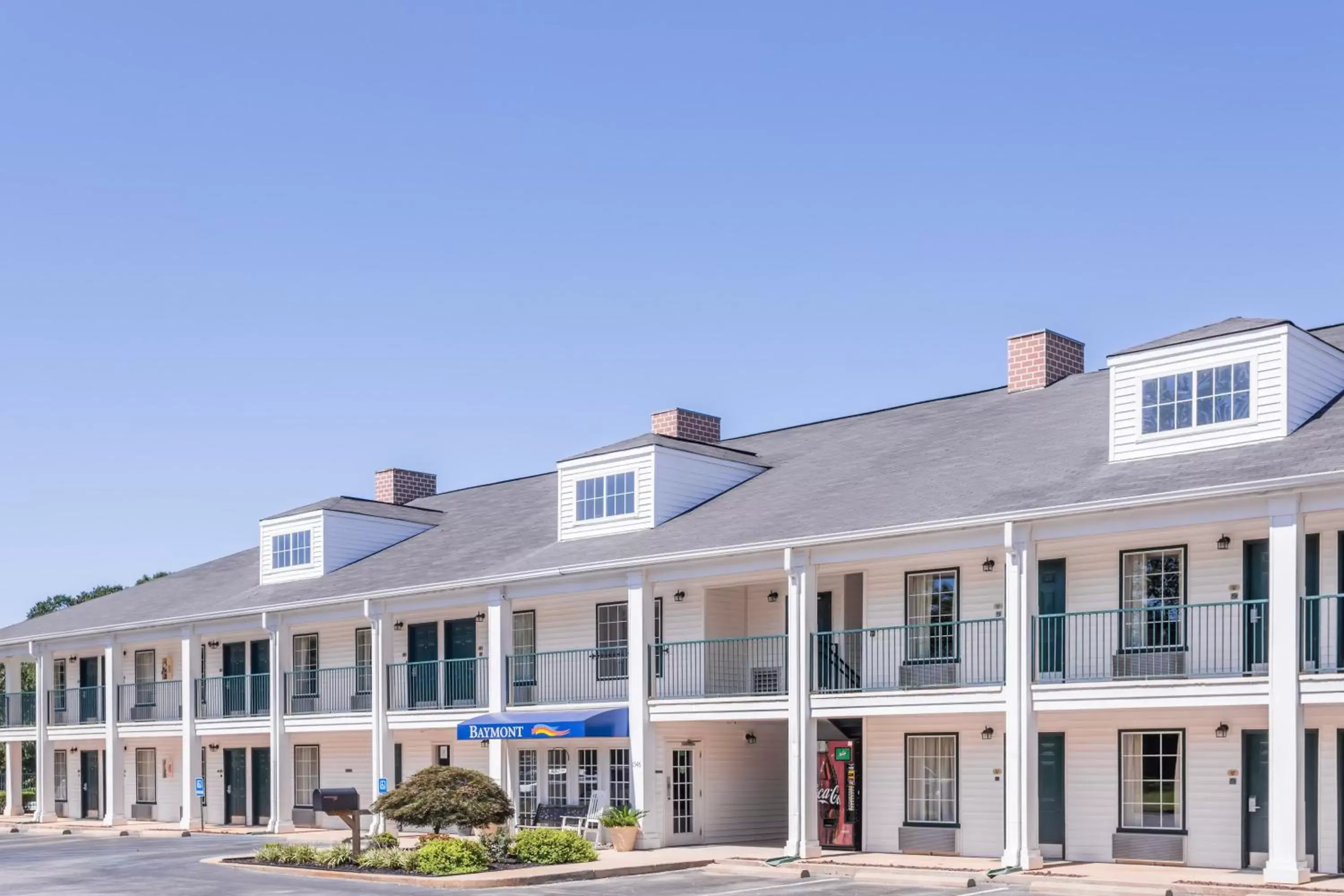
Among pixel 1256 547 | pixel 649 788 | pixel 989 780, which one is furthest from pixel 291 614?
pixel 1256 547

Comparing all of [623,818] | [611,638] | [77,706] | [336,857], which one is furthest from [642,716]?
[77,706]

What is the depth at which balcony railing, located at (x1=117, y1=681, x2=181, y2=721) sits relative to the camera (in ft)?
130

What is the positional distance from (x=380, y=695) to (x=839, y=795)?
10.9 meters

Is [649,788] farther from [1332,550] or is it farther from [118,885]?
[1332,550]

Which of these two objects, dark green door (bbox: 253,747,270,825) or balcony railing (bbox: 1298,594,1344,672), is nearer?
balcony railing (bbox: 1298,594,1344,672)

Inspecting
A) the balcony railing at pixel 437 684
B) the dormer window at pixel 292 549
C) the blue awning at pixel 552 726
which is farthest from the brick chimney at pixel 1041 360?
the dormer window at pixel 292 549

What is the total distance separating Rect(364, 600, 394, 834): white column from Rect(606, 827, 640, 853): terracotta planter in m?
7.15

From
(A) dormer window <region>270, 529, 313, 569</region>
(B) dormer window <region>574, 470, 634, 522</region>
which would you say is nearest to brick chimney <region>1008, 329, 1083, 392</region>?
(B) dormer window <region>574, 470, 634, 522</region>

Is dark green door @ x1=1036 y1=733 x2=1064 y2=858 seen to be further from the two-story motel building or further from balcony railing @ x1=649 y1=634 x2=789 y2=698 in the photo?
balcony railing @ x1=649 y1=634 x2=789 y2=698

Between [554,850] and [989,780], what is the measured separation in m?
6.95

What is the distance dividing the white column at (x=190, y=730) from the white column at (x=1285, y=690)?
2573 cm

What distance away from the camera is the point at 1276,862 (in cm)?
1945

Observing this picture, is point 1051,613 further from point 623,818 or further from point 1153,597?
point 623,818

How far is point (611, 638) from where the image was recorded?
30.9 m
